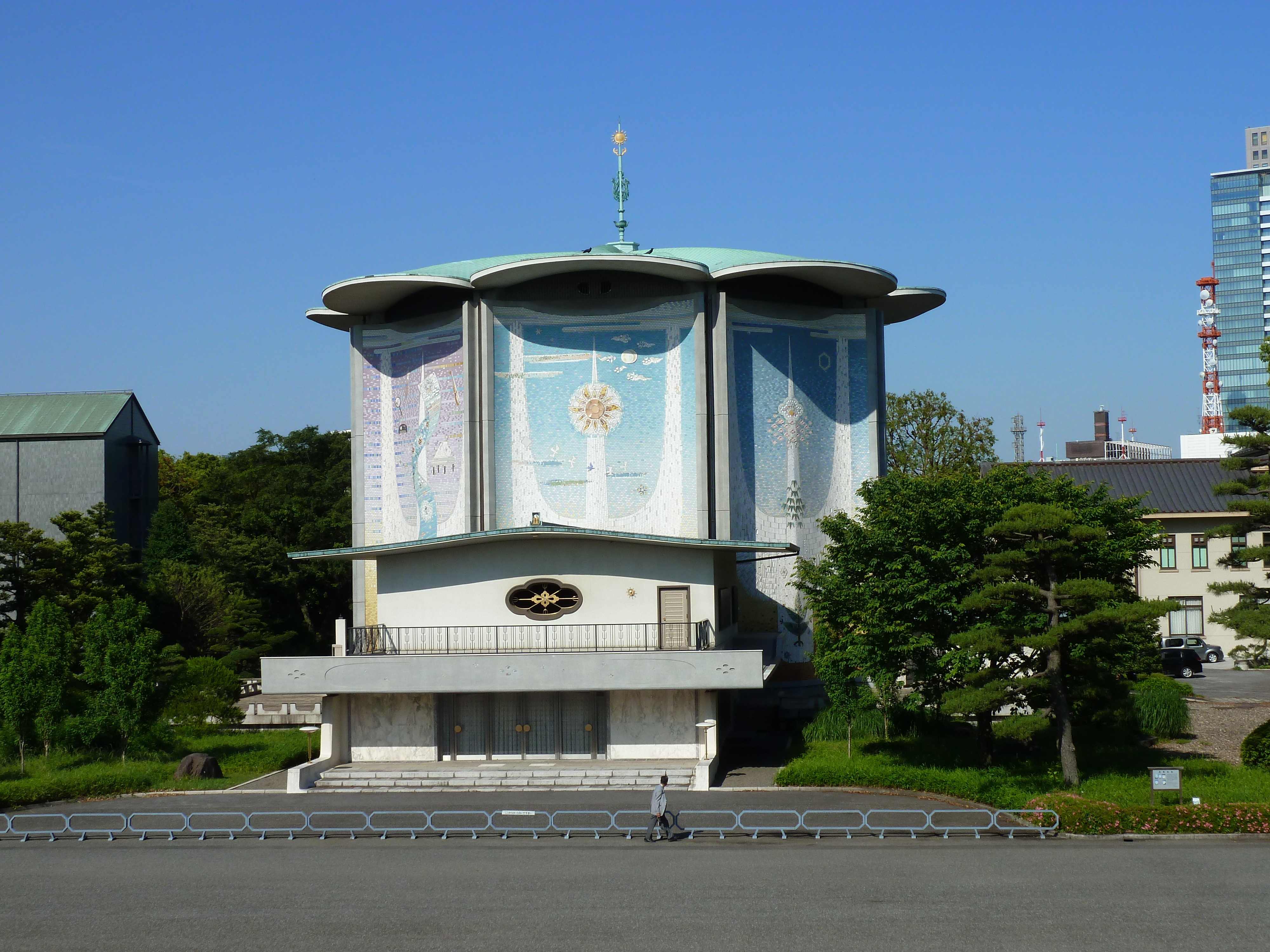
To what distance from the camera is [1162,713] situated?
116 feet

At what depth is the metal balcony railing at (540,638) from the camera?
33219mm

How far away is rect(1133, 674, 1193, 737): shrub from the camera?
116 feet

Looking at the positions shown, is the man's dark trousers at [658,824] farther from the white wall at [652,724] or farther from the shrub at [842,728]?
the shrub at [842,728]

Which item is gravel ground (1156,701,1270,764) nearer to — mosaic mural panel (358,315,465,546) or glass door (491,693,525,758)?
glass door (491,693,525,758)

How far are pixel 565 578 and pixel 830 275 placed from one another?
15.0 m

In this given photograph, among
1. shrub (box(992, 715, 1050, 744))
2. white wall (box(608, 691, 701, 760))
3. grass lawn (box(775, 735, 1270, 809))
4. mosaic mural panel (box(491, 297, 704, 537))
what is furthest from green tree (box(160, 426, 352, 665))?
shrub (box(992, 715, 1050, 744))

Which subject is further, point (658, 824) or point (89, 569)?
point (89, 569)

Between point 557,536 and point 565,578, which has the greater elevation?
point 557,536

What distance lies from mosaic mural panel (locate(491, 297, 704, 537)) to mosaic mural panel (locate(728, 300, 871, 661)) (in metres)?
1.87

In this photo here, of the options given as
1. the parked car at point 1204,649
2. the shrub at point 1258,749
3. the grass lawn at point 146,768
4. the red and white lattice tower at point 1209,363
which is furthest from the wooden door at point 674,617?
the red and white lattice tower at point 1209,363

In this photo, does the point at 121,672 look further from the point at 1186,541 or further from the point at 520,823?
the point at 1186,541

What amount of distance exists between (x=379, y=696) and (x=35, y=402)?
39.0 metres

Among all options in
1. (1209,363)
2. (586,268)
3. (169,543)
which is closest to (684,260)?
(586,268)

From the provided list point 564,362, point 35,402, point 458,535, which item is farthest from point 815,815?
point 35,402
